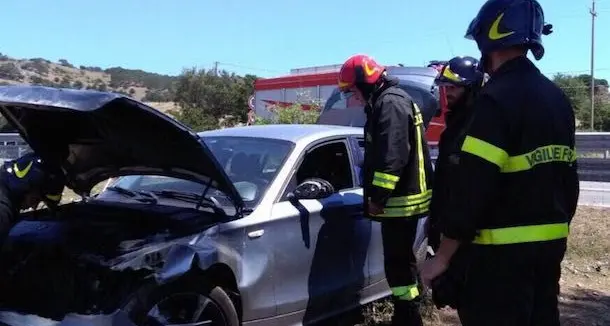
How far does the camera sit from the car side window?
446 centimetres

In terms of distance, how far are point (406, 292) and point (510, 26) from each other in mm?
2177

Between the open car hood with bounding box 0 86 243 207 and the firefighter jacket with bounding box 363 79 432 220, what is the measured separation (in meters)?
0.93

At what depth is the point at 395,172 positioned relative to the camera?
4031 millimetres

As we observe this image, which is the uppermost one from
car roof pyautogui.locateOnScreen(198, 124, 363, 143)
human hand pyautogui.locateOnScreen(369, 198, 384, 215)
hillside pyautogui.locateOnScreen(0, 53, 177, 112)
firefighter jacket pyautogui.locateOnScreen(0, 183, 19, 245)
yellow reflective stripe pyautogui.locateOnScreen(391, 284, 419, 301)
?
hillside pyautogui.locateOnScreen(0, 53, 177, 112)

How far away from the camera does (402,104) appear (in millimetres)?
4176

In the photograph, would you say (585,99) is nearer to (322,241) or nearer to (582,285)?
(582,285)

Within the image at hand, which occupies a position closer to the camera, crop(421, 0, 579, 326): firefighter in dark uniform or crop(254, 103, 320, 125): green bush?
crop(421, 0, 579, 326): firefighter in dark uniform

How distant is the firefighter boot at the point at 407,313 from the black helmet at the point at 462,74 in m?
1.56

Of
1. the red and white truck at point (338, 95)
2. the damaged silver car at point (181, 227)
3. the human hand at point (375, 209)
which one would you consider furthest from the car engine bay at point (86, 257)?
the red and white truck at point (338, 95)

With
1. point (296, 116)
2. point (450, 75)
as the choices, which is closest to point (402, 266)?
point (450, 75)

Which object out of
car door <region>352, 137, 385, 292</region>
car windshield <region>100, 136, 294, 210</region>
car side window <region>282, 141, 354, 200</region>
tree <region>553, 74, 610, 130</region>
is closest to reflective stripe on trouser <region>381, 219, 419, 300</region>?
car door <region>352, 137, 385, 292</region>

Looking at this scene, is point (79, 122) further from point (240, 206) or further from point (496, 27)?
point (496, 27)

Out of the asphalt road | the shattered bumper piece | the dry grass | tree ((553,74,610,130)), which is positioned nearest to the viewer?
the shattered bumper piece

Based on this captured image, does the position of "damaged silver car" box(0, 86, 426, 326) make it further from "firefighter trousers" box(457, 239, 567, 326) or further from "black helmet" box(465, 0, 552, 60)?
"black helmet" box(465, 0, 552, 60)
